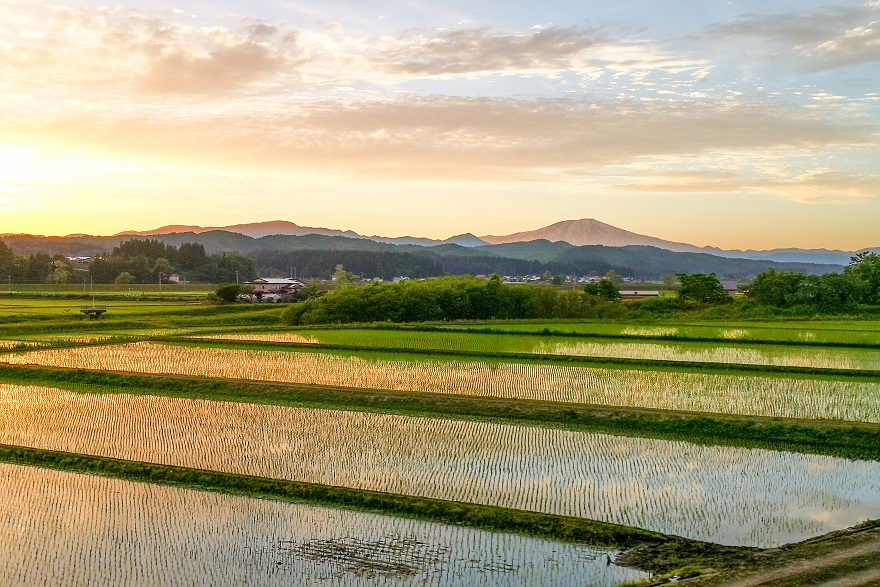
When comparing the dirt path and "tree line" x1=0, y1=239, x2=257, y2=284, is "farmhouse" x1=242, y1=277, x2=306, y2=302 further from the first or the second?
the dirt path

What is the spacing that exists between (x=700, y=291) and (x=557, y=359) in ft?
84.2

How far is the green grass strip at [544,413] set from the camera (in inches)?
520

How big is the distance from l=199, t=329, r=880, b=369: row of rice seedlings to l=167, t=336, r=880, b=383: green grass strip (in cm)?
73

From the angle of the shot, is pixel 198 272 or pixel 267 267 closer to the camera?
pixel 198 272

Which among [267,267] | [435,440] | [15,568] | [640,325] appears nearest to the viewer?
[15,568]

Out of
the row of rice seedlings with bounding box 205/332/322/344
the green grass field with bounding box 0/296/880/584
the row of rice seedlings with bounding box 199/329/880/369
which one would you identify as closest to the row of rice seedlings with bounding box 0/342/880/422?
the green grass field with bounding box 0/296/880/584

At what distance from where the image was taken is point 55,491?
10469mm

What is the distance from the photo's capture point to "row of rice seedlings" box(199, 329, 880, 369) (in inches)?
864

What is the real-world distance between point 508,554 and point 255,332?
22.7m

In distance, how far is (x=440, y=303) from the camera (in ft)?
129

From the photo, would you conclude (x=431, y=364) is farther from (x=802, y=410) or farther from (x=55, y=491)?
(x=55, y=491)

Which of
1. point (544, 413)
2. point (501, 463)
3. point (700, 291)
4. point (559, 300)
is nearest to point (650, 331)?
point (559, 300)

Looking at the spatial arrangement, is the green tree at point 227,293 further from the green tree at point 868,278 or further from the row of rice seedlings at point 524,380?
the green tree at point 868,278

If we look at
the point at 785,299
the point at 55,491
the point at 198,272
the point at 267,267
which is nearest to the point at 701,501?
the point at 55,491
